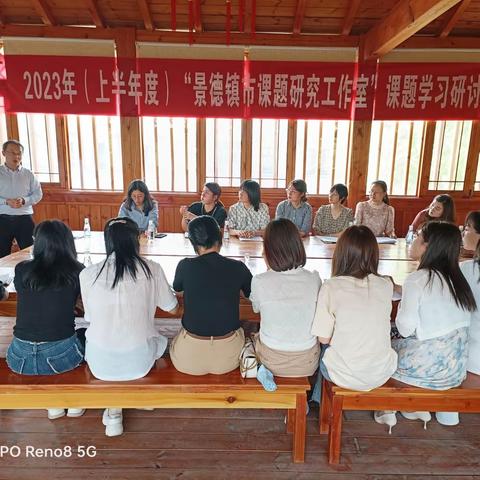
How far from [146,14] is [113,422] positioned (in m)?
3.99

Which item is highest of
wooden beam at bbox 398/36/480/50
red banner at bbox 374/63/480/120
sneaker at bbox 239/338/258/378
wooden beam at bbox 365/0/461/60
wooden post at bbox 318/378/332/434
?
wooden beam at bbox 398/36/480/50

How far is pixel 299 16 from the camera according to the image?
13.5 ft

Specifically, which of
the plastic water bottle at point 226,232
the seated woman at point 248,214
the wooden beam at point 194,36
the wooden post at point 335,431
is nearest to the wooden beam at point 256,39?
the wooden beam at point 194,36

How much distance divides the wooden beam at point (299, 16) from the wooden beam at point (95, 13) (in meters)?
2.14

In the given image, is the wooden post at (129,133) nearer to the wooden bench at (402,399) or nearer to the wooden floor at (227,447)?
the wooden floor at (227,447)

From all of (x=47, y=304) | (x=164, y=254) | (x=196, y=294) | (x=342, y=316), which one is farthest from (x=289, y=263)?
(x=164, y=254)

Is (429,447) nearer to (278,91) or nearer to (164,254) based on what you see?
(164,254)

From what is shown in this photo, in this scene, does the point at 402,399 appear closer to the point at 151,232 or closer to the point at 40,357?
the point at 40,357

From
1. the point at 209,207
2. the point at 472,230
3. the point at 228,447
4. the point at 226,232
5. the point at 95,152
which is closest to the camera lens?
the point at 228,447

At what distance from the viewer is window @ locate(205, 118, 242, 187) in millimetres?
4719

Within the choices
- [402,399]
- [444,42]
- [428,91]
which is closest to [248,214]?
[402,399]

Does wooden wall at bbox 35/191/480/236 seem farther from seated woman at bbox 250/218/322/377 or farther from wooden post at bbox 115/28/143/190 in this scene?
seated woman at bbox 250/218/322/377

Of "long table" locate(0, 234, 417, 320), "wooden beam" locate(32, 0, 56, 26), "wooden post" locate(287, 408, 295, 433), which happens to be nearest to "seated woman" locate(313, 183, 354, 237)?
"long table" locate(0, 234, 417, 320)

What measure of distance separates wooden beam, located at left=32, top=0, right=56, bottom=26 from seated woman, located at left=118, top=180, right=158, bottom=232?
93.3 inches
